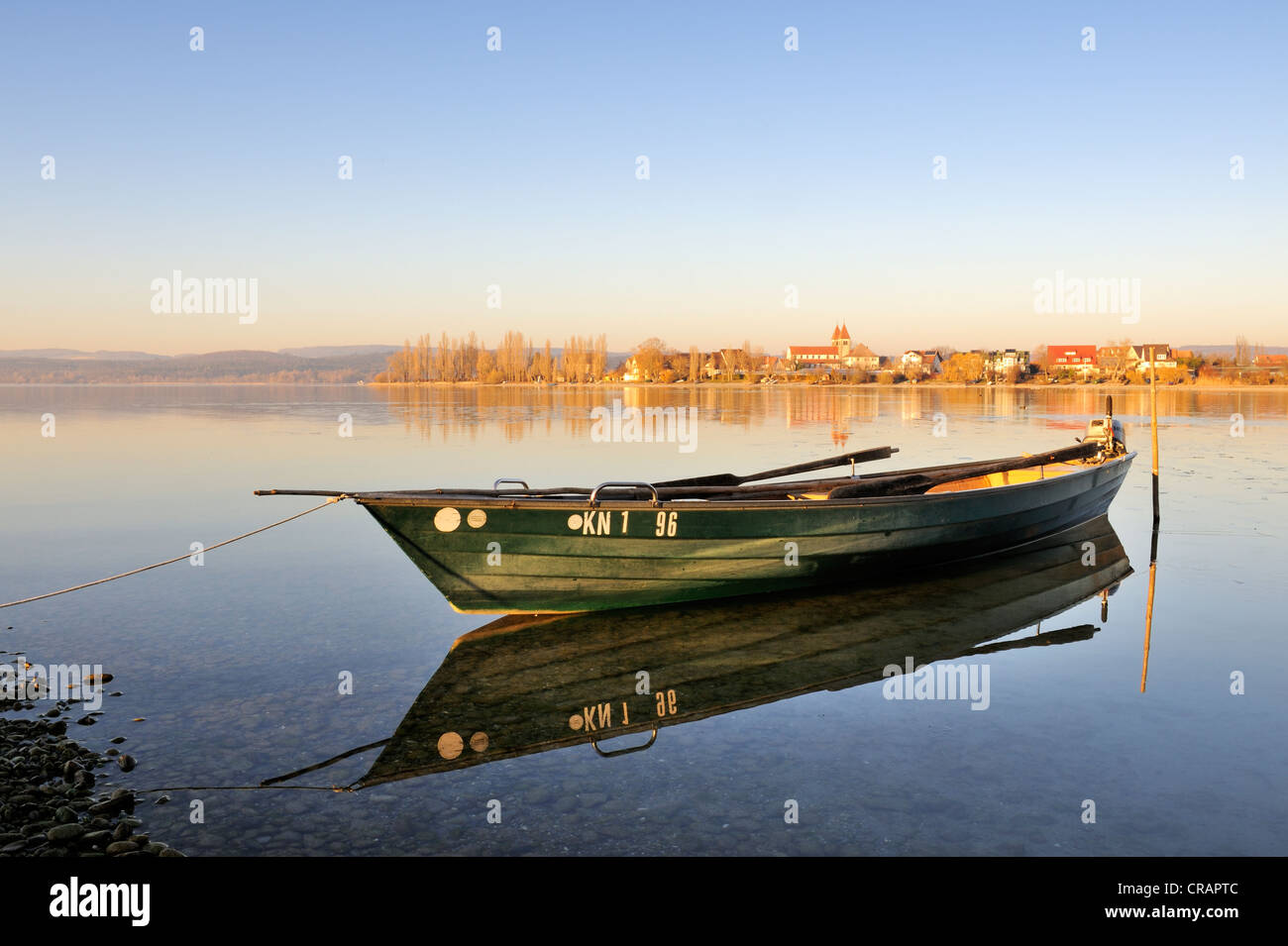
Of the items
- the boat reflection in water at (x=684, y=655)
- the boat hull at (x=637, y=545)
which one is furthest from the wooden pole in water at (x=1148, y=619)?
the boat hull at (x=637, y=545)

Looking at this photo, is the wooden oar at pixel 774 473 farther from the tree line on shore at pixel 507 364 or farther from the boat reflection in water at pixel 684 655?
the tree line on shore at pixel 507 364

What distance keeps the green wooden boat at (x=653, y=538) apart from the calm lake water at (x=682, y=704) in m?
0.38

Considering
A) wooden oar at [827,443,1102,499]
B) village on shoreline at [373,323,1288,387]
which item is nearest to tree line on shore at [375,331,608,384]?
village on shoreline at [373,323,1288,387]

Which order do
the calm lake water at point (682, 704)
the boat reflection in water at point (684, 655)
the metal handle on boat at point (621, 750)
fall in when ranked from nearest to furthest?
1. the calm lake water at point (682, 704)
2. the metal handle on boat at point (621, 750)
3. the boat reflection in water at point (684, 655)

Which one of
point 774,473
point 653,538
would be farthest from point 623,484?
point 774,473

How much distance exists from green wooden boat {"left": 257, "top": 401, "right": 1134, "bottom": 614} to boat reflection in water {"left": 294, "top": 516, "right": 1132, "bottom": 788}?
0.33 meters

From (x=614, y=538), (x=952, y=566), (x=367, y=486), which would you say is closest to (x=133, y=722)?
(x=614, y=538)

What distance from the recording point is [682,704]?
23.9 ft

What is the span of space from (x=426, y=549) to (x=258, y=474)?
49.2ft

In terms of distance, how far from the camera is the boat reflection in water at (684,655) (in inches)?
263

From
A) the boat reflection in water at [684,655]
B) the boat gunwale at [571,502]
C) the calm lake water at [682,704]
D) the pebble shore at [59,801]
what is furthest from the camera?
the boat gunwale at [571,502]

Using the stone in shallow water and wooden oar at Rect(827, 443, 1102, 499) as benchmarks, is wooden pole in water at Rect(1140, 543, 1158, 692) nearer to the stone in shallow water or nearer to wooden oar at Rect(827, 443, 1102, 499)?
wooden oar at Rect(827, 443, 1102, 499)
